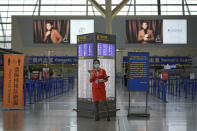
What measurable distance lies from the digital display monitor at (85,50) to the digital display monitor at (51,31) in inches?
1188

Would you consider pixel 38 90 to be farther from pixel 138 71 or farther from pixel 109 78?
pixel 138 71

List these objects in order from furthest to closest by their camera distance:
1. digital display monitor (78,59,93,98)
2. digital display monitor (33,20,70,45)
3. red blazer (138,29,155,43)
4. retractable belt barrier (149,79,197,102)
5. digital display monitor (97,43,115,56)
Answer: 1. digital display monitor (33,20,70,45)
2. red blazer (138,29,155,43)
3. retractable belt barrier (149,79,197,102)
4. digital display monitor (78,59,93,98)
5. digital display monitor (97,43,115,56)

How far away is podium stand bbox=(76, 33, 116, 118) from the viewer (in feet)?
24.9

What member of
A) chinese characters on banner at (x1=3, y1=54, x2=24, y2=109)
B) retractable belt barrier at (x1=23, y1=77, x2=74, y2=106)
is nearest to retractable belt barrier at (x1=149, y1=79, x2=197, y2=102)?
retractable belt barrier at (x1=23, y1=77, x2=74, y2=106)

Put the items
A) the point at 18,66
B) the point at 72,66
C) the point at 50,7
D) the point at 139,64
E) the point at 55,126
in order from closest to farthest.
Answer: the point at 55,126, the point at 139,64, the point at 18,66, the point at 72,66, the point at 50,7

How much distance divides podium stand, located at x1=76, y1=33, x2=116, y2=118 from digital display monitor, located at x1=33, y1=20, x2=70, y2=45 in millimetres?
30177

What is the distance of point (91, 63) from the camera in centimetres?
766

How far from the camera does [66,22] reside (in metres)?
37.7

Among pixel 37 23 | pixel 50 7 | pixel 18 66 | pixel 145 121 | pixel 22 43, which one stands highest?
pixel 50 7

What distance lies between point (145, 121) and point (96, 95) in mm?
1361

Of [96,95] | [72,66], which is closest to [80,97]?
[96,95]

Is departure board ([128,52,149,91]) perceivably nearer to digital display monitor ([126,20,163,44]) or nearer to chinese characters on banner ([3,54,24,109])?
chinese characters on banner ([3,54,24,109])

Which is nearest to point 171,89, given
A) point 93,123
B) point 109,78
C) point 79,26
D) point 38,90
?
point 38,90

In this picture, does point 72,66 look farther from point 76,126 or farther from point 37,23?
point 76,126
